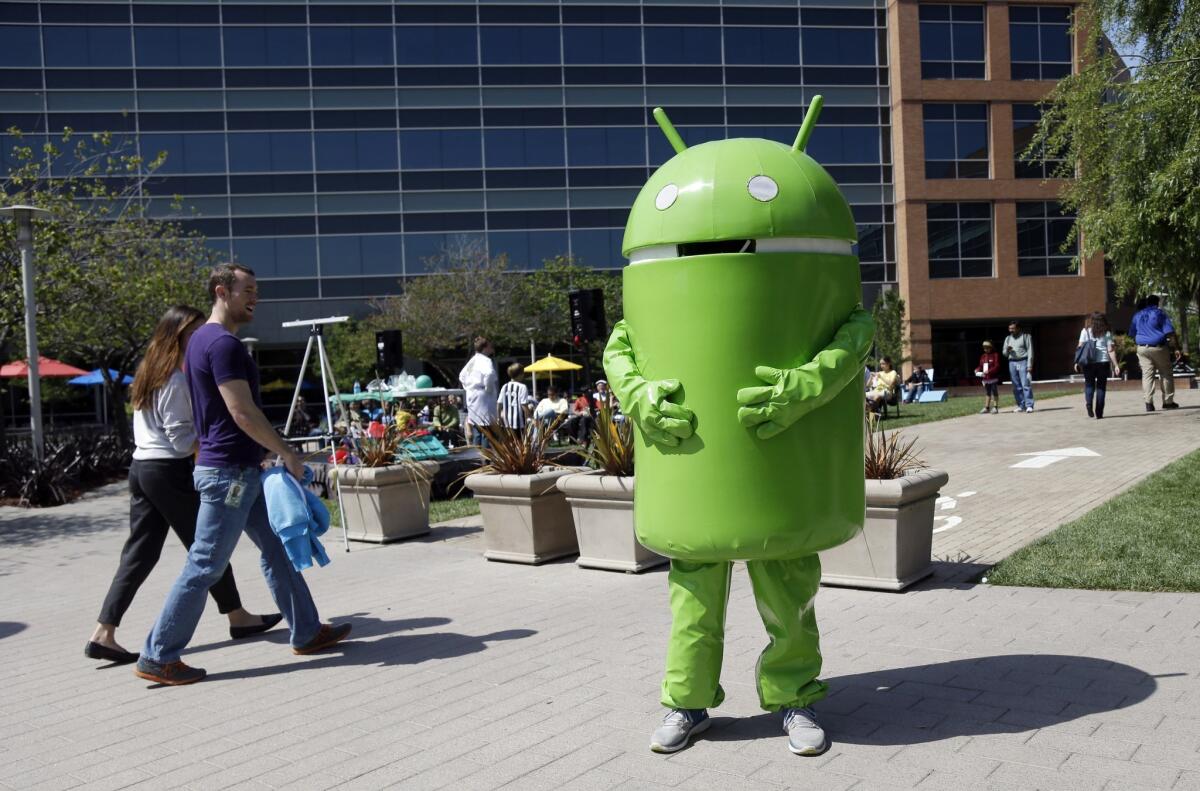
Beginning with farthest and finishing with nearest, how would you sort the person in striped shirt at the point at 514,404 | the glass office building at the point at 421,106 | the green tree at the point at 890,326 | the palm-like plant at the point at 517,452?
the glass office building at the point at 421,106 < the green tree at the point at 890,326 < the person in striped shirt at the point at 514,404 < the palm-like plant at the point at 517,452

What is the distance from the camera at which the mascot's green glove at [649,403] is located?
3.64 meters

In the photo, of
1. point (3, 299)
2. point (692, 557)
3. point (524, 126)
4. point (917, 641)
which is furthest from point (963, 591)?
point (524, 126)

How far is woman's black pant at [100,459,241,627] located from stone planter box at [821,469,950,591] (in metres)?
3.72

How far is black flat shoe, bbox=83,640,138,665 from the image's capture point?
17.4 ft

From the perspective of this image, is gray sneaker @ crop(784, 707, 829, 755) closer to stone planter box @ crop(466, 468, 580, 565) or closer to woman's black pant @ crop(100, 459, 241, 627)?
woman's black pant @ crop(100, 459, 241, 627)

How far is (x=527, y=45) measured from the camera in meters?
39.2

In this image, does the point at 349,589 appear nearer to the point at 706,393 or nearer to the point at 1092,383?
the point at 706,393

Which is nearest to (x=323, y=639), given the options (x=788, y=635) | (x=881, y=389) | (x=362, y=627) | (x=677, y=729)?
(x=362, y=627)

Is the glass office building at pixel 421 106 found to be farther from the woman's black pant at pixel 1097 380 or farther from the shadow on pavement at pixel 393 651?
the shadow on pavement at pixel 393 651

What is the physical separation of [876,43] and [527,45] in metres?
14.4

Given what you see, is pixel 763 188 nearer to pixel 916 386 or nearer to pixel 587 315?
pixel 587 315

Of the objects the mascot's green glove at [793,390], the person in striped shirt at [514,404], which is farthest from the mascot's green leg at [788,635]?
the person in striped shirt at [514,404]

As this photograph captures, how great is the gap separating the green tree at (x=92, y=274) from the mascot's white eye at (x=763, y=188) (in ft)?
45.4

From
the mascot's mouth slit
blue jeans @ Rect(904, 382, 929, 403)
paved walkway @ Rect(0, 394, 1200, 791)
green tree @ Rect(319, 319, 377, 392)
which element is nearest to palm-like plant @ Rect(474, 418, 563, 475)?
paved walkway @ Rect(0, 394, 1200, 791)
